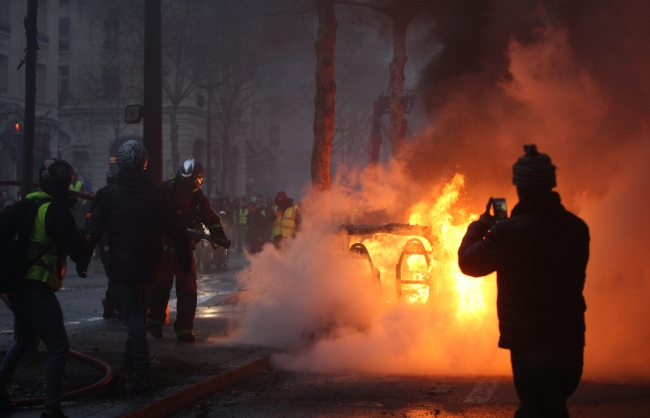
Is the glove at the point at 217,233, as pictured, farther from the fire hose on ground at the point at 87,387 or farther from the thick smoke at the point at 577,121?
the thick smoke at the point at 577,121

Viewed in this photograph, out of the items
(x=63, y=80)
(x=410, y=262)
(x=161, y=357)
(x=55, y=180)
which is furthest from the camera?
(x=63, y=80)

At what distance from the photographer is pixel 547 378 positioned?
137 inches

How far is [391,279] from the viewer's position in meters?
9.55

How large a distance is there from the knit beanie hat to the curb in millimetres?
3155

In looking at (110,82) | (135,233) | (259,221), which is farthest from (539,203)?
(110,82)

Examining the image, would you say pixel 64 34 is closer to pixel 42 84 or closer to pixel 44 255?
pixel 42 84

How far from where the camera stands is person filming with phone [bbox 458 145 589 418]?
3.48 meters

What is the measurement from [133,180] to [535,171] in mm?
3490

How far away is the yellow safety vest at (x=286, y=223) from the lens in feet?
62.7

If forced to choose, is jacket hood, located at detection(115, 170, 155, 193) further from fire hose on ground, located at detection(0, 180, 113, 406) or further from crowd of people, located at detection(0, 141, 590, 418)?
fire hose on ground, located at detection(0, 180, 113, 406)

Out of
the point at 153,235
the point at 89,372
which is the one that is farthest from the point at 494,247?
the point at 89,372

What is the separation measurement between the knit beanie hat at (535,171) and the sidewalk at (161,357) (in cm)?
321

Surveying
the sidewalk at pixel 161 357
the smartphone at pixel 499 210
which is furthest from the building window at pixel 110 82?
the smartphone at pixel 499 210

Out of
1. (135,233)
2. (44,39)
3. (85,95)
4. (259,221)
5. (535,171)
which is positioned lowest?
(135,233)
